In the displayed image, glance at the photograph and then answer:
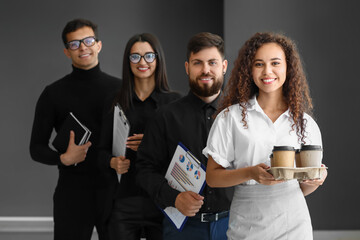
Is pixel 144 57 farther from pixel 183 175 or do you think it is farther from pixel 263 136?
pixel 263 136

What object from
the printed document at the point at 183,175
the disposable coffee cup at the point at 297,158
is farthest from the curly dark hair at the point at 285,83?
the printed document at the point at 183,175

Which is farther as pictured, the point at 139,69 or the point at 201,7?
the point at 201,7

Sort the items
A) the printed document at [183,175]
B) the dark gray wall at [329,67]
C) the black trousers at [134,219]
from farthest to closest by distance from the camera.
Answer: the dark gray wall at [329,67] < the black trousers at [134,219] < the printed document at [183,175]

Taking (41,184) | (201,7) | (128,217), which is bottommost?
(41,184)

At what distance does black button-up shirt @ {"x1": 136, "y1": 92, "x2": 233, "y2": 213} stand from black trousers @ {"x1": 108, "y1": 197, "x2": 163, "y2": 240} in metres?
0.25

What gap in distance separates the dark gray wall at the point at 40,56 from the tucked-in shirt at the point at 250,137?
3036 mm

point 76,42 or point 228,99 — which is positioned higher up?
point 76,42

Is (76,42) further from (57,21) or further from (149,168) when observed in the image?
(57,21)

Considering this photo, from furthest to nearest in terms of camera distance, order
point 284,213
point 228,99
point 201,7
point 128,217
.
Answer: point 201,7, point 128,217, point 228,99, point 284,213

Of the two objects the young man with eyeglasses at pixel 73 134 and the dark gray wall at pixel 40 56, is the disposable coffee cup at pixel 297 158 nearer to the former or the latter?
the young man with eyeglasses at pixel 73 134

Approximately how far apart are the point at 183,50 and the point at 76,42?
181cm

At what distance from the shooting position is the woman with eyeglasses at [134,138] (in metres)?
2.54

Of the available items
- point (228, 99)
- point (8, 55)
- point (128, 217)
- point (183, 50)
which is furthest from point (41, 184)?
point (228, 99)

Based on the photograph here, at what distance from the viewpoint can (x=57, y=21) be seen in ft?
15.9
